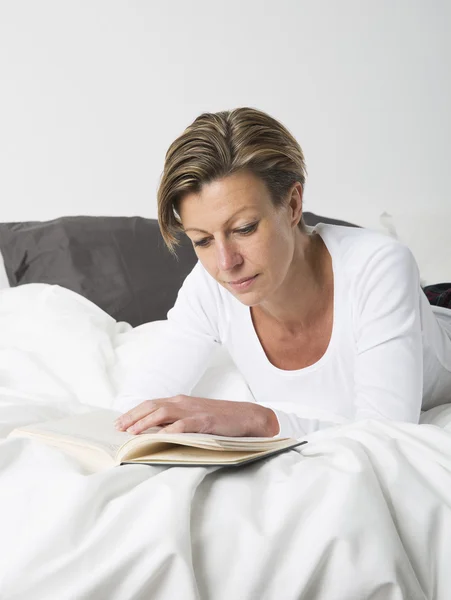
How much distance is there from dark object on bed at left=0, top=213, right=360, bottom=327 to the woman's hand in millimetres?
1079

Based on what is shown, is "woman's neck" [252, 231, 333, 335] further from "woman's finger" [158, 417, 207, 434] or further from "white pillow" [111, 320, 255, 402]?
"woman's finger" [158, 417, 207, 434]

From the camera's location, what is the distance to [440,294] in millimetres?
2350

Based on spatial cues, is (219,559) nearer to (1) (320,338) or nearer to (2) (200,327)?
(1) (320,338)

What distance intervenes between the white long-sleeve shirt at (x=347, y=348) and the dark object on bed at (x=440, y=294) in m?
0.24

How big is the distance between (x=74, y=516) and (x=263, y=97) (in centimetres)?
270

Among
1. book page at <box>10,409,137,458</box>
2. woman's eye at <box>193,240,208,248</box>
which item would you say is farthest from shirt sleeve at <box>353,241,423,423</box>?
book page at <box>10,409,137,458</box>

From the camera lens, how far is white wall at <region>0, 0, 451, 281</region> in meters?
3.28

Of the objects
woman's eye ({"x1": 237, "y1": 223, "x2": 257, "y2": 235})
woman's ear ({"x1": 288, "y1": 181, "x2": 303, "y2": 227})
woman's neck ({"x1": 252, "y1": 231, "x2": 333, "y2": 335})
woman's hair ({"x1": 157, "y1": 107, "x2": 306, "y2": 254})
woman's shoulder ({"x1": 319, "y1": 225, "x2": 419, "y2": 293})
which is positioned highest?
woman's hair ({"x1": 157, "y1": 107, "x2": 306, "y2": 254})

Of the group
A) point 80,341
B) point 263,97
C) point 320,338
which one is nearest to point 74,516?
point 320,338

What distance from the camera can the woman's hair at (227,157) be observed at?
1.61 meters

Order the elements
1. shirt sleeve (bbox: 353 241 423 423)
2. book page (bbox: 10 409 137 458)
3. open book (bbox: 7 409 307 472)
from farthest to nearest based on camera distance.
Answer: shirt sleeve (bbox: 353 241 423 423), book page (bbox: 10 409 137 458), open book (bbox: 7 409 307 472)

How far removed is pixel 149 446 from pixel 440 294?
55.7 inches

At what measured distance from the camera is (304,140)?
346 centimetres

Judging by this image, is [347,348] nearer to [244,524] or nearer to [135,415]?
[135,415]
